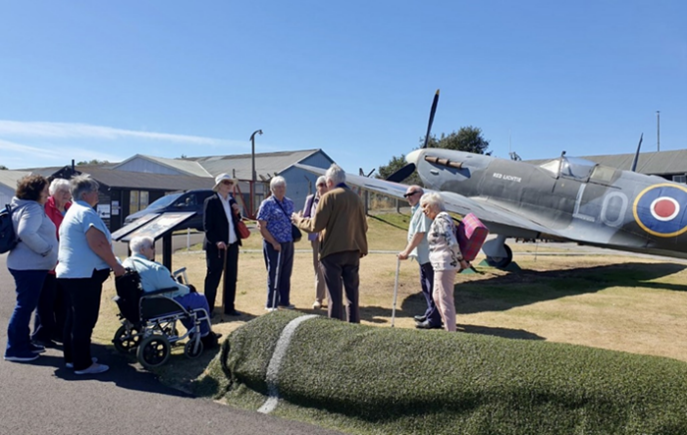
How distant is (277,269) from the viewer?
6.83 meters

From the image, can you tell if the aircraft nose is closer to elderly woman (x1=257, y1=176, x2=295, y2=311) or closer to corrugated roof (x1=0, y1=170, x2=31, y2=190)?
elderly woman (x1=257, y1=176, x2=295, y2=311)

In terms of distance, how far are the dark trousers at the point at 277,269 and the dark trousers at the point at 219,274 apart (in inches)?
18.4

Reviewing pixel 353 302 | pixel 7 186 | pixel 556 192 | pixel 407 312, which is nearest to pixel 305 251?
pixel 556 192

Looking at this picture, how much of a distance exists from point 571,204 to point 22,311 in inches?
395

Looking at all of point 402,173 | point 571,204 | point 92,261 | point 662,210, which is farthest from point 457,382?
point 402,173

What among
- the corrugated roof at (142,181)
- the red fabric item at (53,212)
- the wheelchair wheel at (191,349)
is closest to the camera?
the wheelchair wheel at (191,349)

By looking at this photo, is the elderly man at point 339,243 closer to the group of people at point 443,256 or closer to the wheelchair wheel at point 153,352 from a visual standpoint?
the group of people at point 443,256

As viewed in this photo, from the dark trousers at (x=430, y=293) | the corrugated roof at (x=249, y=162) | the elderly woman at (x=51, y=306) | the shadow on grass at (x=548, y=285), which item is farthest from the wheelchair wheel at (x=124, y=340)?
the corrugated roof at (x=249, y=162)

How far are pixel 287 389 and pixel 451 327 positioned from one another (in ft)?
7.25

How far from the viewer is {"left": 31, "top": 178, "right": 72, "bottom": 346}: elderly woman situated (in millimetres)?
5668

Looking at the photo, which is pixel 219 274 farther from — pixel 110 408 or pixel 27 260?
pixel 110 408

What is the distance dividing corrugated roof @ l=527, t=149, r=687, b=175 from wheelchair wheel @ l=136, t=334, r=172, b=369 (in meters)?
47.1

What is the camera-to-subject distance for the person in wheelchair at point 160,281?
16.5ft

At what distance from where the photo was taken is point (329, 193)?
547 cm
